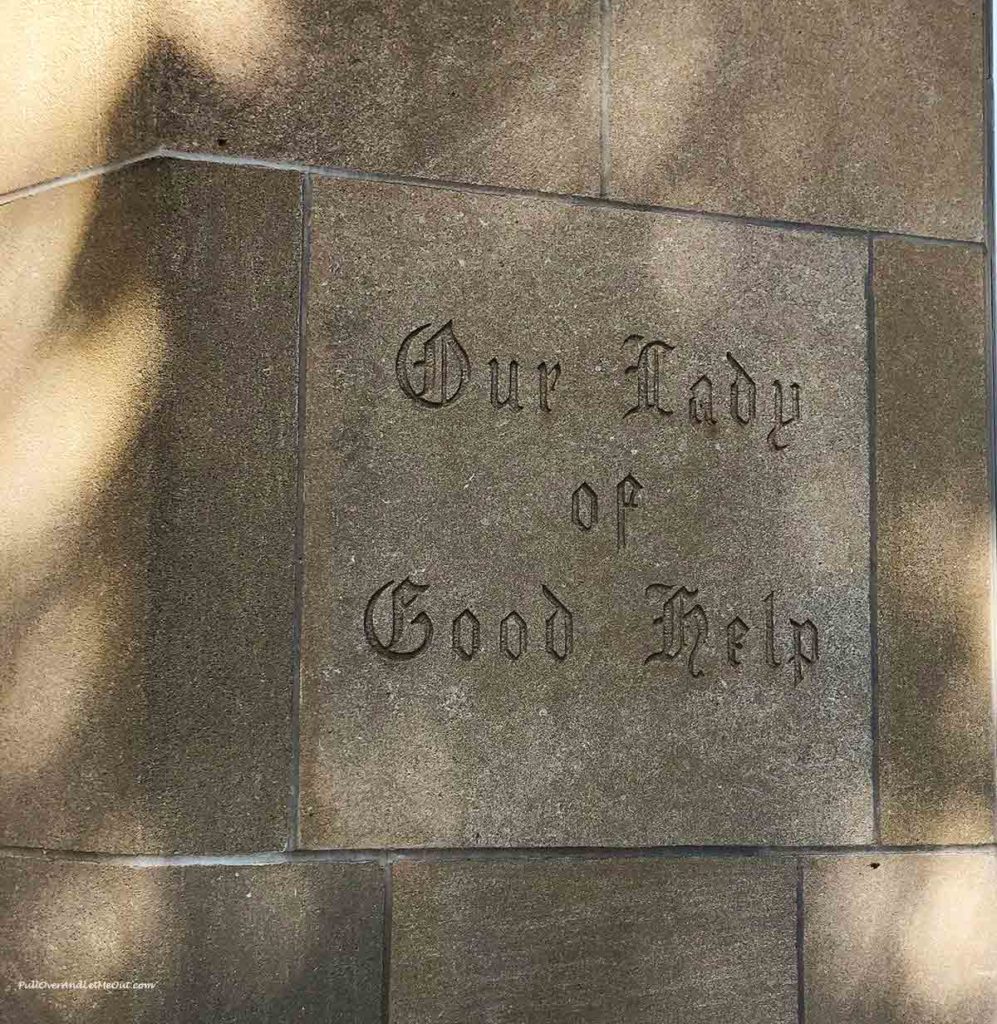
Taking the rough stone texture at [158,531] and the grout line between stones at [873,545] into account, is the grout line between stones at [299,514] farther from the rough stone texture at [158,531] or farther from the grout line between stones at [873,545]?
the grout line between stones at [873,545]

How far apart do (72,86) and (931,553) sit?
3.22 metres

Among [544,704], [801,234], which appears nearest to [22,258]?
[544,704]

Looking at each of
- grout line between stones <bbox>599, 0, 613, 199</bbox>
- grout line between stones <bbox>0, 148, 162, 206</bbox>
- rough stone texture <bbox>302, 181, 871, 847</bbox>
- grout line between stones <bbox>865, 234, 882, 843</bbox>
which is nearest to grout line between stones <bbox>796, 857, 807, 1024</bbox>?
rough stone texture <bbox>302, 181, 871, 847</bbox>

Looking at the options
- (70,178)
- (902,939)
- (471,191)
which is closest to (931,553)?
(902,939)

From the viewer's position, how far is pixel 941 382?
541 cm

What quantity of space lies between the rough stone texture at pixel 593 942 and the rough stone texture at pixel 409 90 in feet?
7.14

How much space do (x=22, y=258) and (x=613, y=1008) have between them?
116 inches

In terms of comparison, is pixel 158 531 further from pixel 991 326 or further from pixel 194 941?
pixel 991 326

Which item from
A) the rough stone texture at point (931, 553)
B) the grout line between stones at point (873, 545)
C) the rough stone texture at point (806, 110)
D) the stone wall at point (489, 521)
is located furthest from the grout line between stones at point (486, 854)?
the rough stone texture at point (806, 110)

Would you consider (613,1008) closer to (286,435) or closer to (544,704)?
(544,704)

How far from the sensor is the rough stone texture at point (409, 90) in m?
4.59

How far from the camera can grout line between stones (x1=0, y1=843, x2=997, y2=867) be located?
4359 mm

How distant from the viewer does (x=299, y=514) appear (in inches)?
180

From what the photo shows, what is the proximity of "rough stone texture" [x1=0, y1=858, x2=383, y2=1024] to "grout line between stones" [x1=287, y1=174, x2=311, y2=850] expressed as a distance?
0.67 feet
